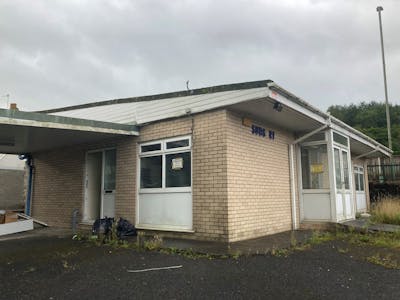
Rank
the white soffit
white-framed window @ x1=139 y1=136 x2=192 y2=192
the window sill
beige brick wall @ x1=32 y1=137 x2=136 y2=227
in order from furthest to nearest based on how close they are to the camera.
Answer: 1. beige brick wall @ x1=32 y1=137 x2=136 y2=227
2. white-framed window @ x1=139 y1=136 x2=192 y2=192
3. the window sill
4. the white soffit

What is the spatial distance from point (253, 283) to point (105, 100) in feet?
24.0

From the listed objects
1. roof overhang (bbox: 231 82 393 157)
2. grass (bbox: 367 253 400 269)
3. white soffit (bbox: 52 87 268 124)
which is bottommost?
grass (bbox: 367 253 400 269)

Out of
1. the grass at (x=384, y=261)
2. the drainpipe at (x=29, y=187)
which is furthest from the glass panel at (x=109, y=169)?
the grass at (x=384, y=261)

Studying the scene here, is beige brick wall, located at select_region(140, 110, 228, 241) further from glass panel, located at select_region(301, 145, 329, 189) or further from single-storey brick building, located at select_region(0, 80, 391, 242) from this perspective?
glass panel, located at select_region(301, 145, 329, 189)

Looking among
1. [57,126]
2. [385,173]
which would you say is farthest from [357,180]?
[57,126]

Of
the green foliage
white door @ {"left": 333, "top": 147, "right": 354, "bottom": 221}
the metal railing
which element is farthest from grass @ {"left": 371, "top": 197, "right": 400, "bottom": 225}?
the green foliage

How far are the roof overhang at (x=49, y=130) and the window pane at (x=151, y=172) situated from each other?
0.80 meters

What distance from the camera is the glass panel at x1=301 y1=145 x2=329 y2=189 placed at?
8641 mm

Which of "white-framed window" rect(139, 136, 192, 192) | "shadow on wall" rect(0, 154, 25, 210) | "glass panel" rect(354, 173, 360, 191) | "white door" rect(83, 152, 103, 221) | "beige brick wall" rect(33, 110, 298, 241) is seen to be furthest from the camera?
"shadow on wall" rect(0, 154, 25, 210)

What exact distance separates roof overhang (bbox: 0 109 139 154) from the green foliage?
3191 centimetres

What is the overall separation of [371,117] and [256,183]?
38.0 metres

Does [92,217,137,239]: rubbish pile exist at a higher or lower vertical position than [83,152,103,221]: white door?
lower

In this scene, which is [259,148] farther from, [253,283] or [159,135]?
[253,283]

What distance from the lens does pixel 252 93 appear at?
20.0 feet
